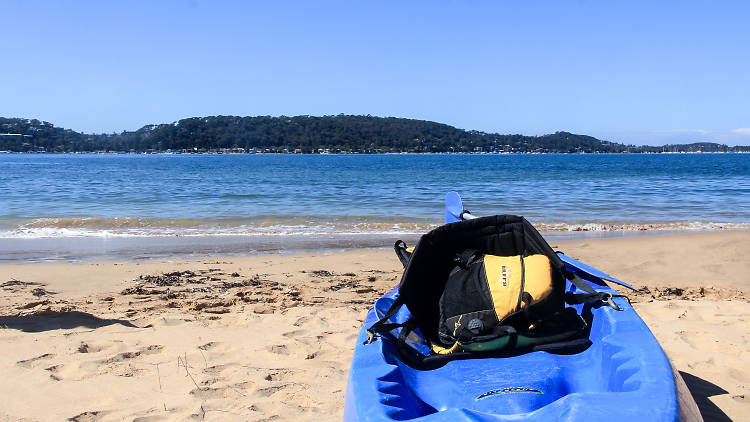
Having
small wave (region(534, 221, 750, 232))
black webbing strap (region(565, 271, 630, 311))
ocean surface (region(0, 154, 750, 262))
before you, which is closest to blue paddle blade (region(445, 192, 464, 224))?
black webbing strap (region(565, 271, 630, 311))

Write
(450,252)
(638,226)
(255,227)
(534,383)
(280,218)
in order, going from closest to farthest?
(534,383) < (450,252) < (638,226) < (255,227) < (280,218)

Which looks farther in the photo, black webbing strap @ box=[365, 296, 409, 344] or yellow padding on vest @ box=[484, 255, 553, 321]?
yellow padding on vest @ box=[484, 255, 553, 321]

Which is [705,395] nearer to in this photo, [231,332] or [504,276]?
[504,276]

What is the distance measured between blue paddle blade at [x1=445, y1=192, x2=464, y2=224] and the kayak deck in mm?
2402

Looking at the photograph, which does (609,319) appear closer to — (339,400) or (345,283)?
(339,400)

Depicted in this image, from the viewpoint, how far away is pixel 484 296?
3475 millimetres

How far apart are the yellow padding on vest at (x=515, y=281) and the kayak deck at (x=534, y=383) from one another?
30 cm

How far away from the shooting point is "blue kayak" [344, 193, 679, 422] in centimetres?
223

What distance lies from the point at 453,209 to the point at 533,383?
3.18 metres

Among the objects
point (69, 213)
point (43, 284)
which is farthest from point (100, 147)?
point (43, 284)

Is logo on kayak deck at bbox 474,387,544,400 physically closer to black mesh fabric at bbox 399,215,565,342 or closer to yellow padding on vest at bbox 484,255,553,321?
yellow padding on vest at bbox 484,255,553,321

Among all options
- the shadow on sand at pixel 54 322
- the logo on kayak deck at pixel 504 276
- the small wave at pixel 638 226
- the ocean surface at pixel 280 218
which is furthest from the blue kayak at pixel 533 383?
the small wave at pixel 638 226

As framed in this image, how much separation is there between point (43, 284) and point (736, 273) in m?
8.25

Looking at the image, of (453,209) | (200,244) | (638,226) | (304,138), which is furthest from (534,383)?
(304,138)
